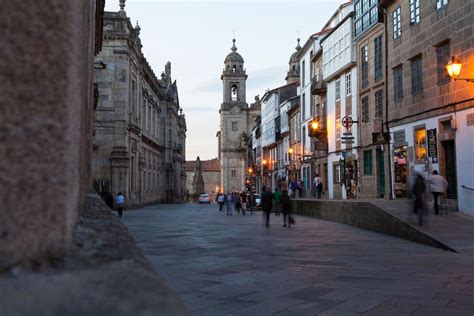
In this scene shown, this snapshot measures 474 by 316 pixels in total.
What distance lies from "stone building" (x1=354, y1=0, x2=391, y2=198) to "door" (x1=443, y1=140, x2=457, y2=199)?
5.52 metres

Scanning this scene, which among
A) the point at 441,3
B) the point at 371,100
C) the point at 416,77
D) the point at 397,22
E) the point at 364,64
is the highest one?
the point at 397,22

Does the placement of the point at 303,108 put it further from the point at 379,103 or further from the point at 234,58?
the point at 234,58

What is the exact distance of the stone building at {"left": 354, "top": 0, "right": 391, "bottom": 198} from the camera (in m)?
26.6

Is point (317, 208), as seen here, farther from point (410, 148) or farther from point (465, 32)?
point (465, 32)

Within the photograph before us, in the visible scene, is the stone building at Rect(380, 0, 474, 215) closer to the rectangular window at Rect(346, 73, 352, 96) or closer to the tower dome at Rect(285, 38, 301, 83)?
the rectangular window at Rect(346, 73, 352, 96)

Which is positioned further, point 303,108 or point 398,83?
point 303,108

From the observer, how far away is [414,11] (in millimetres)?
21469

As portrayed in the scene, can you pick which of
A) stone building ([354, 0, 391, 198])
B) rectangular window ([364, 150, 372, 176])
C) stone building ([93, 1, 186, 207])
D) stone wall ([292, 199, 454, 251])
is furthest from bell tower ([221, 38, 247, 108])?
stone wall ([292, 199, 454, 251])

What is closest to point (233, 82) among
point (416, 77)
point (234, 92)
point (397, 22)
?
point (234, 92)

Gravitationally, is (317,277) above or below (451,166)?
below

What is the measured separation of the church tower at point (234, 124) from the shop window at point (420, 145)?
76154mm

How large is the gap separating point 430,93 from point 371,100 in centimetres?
865

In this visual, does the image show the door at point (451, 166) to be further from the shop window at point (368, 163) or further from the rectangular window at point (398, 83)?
the shop window at point (368, 163)

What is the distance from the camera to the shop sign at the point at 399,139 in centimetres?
2273
